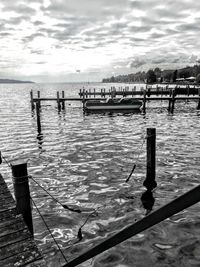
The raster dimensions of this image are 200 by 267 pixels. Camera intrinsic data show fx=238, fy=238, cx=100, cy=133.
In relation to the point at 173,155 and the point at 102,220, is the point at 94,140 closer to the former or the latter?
the point at 173,155

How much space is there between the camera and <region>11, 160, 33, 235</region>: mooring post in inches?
178

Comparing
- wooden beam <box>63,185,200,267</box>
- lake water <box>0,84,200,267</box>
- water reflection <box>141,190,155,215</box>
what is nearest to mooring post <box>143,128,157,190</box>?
lake water <box>0,84,200,267</box>

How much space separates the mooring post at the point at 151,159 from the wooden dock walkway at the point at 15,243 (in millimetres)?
4693

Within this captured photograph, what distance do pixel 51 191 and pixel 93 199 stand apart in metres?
1.60

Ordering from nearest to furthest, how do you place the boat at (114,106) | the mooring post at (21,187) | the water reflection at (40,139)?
the mooring post at (21,187) → the water reflection at (40,139) → the boat at (114,106)

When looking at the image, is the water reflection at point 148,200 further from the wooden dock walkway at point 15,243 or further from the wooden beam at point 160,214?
the wooden beam at point 160,214

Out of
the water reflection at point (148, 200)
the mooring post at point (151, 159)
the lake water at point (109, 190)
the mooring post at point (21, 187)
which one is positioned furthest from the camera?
the mooring post at point (151, 159)

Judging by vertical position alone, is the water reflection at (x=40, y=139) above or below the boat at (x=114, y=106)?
below

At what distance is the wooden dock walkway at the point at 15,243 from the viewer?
3.70 m

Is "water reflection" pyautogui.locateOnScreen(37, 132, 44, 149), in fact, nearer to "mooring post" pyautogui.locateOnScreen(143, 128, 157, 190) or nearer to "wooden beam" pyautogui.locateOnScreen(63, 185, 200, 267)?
"mooring post" pyautogui.locateOnScreen(143, 128, 157, 190)

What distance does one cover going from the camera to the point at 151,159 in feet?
27.2

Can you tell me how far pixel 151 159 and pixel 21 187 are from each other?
4.97 metres

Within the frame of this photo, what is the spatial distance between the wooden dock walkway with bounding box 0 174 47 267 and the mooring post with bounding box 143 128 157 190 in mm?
4693

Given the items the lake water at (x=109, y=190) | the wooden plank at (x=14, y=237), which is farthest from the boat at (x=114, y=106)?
the wooden plank at (x=14, y=237)
